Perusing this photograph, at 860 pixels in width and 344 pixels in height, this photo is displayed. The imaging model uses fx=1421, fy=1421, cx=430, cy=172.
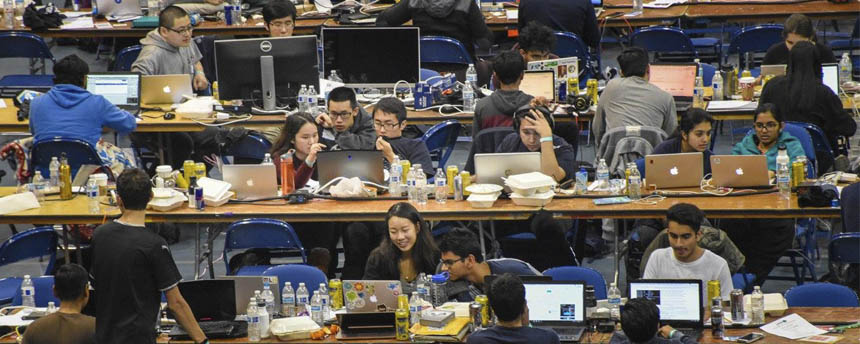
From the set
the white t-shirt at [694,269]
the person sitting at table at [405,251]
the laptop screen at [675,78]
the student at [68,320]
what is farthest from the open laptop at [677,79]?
the student at [68,320]

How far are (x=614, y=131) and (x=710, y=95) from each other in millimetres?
1756

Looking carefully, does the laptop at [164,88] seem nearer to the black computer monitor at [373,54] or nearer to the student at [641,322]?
the black computer monitor at [373,54]

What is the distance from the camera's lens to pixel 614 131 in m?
10.1

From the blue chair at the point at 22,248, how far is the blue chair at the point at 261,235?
1111 millimetres

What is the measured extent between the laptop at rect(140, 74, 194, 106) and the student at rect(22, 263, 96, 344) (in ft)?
15.5

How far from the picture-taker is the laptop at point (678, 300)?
7434 mm

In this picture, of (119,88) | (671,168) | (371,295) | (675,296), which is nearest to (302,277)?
(371,295)

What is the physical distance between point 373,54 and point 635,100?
2.40m

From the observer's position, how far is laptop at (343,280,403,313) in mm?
7738

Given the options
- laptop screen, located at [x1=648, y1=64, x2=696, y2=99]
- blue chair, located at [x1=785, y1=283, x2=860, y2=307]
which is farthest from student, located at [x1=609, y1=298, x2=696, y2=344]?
laptop screen, located at [x1=648, y1=64, x2=696, y2=99]

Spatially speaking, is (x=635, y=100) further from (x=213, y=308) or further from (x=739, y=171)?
(x=213, y=308)

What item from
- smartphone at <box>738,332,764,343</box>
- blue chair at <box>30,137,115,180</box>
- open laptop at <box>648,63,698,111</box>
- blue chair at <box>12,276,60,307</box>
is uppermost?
open laptop at <box>648,63,698,111</box>

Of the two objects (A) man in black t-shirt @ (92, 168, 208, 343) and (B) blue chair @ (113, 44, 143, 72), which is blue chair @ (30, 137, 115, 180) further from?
(A) man in black t-shirt @ (92, 168, 208, 343)

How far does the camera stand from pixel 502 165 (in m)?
9.16
